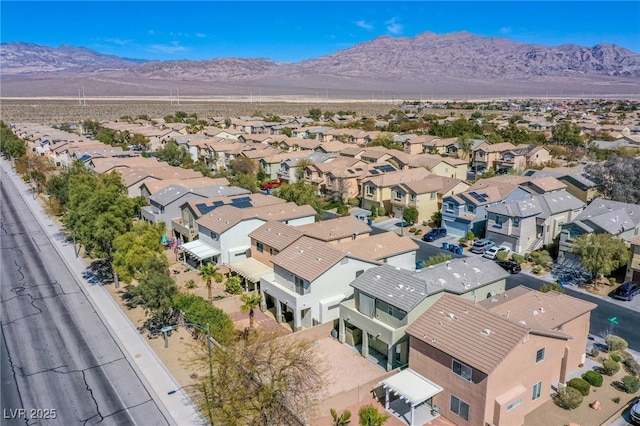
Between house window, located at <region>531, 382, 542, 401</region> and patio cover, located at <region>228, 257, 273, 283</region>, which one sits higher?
patio cover, located at <region>228, 257, 273, 283</region>

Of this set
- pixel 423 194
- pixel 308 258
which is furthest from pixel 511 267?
pixel 308 258

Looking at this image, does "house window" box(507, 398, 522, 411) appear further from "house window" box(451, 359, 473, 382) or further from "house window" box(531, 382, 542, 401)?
"house window" box(451, 359, 473, 382)

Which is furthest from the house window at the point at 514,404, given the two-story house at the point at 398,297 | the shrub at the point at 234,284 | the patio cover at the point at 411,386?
the shrub at the point at 234,284

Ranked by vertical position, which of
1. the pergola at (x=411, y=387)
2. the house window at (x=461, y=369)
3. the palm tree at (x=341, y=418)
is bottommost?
the palm tree at (x=341, y=418)

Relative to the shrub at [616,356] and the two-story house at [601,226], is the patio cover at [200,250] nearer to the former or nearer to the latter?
the shrub at [616,356]

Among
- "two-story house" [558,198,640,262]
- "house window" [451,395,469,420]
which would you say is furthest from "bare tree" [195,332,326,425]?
"two-story house" [558,198,640,262]

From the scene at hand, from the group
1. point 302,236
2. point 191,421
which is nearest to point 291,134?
point 302,236

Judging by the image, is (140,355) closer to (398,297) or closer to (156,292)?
(156,292)
